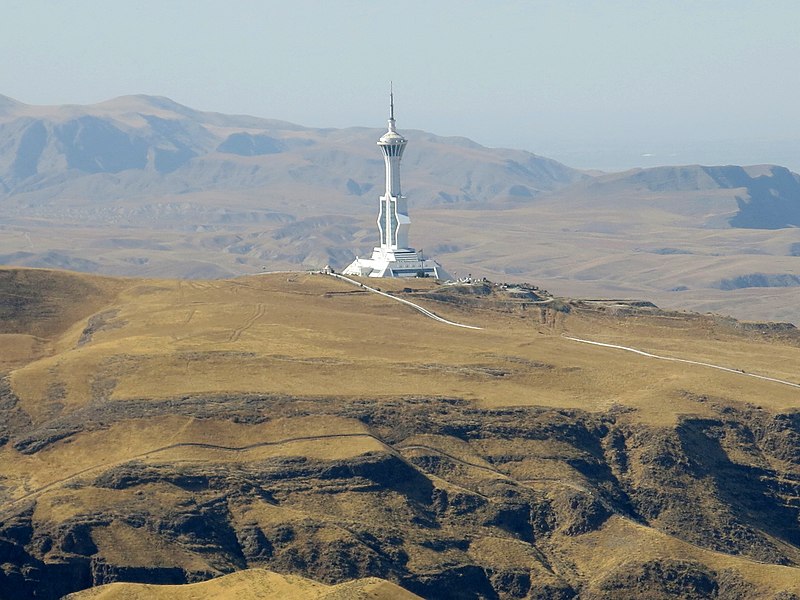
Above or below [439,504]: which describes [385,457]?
above

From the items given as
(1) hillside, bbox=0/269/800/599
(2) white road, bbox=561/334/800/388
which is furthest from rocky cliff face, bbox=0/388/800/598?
(2) white road, bbox=561/334/800/388

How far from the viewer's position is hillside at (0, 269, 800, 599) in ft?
418

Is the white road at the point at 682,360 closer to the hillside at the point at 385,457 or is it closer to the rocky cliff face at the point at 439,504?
the hillside at the point at 385,457

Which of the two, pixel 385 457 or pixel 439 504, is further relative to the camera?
pixel 385 457

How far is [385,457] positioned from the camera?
140 meters

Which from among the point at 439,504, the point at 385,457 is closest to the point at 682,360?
the point at 439,504

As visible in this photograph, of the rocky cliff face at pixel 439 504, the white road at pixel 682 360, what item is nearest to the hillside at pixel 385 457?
the rocky cliff face at pixel 439 504

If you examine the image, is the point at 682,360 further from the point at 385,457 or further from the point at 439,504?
the point at 385,457

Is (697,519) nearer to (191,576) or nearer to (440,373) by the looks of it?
(440,373)

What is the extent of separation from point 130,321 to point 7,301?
50.9 ft

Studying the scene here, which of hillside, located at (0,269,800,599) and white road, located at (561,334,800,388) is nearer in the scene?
hillside, located at (0,269,800,599)

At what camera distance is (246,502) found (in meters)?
132

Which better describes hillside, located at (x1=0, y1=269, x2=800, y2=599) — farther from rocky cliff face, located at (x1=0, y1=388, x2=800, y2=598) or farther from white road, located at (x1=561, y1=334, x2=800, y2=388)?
white road, located at (x1=561, y1=334, x2=800, y2=388)

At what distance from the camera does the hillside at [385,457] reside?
127312 millimetres
